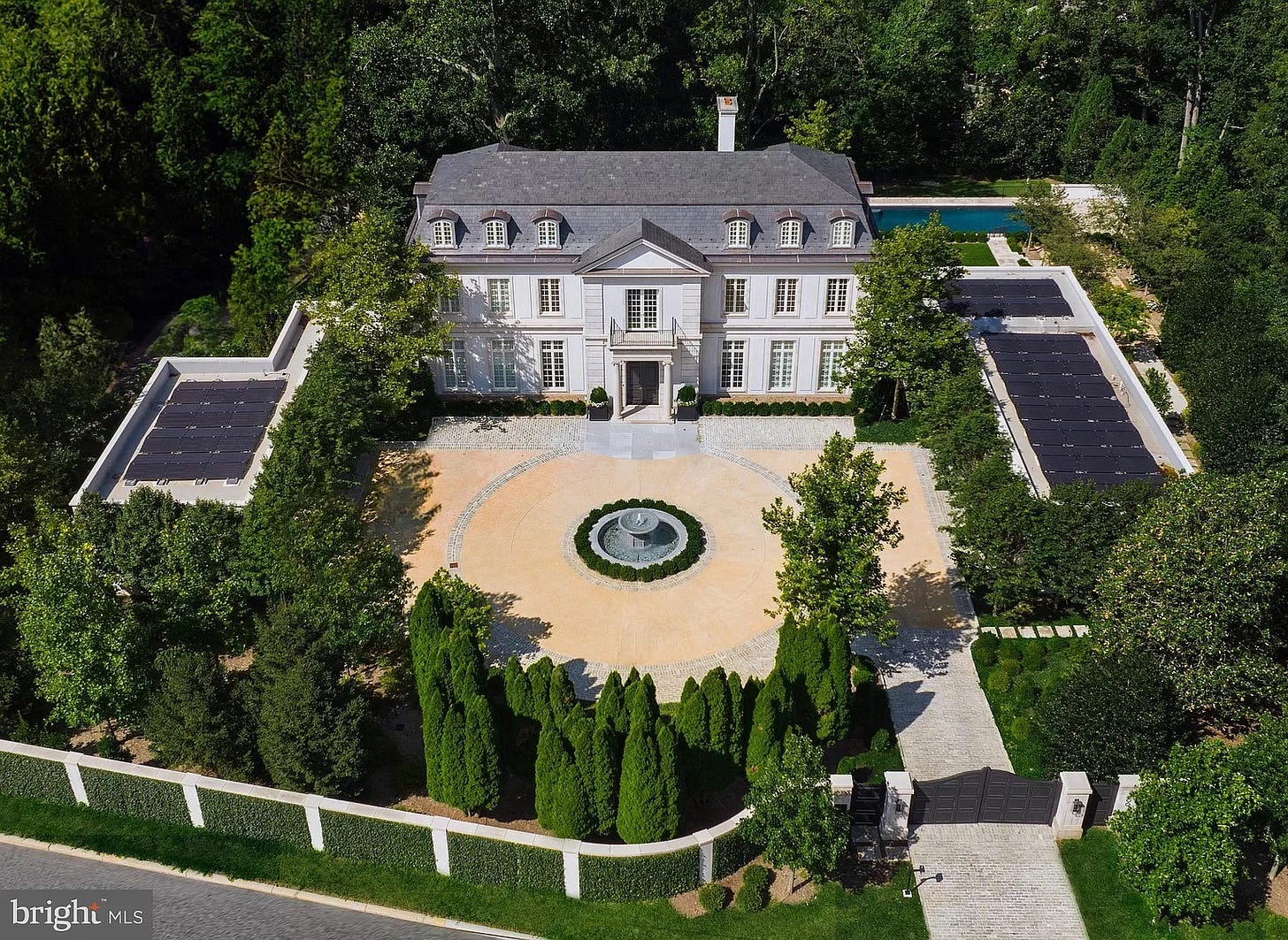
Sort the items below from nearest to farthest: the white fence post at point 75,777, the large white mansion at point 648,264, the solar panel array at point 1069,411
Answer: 1. the white fence post at point 75,777
2. the solar panel array at point 1069,411
3. the large white mansion at point 648,264

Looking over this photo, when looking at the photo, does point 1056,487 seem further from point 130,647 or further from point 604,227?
point 130,647

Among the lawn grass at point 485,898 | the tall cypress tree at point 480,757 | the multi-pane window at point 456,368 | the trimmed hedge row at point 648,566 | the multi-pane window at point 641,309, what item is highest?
the multi-pane window at point 641,309

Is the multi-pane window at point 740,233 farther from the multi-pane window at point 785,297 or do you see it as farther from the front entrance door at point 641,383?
the front entrance door at point 641,383

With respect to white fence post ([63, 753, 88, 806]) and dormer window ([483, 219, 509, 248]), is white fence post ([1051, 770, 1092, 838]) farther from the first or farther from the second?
dormer window ([483, 219, 509, 248])

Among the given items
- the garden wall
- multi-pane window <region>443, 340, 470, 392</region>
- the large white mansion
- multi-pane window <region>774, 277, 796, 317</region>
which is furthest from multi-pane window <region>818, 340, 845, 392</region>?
the garden wall

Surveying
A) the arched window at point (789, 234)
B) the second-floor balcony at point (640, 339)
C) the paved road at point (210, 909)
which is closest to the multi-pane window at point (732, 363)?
the second-floor balcony at point (640, 339)

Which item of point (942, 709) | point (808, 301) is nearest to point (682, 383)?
point (808, 301)

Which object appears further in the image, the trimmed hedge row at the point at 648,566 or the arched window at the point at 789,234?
the arched window at the point at 789,234

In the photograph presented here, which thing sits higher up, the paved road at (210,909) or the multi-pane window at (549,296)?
the multi-pane window at (549,296)
